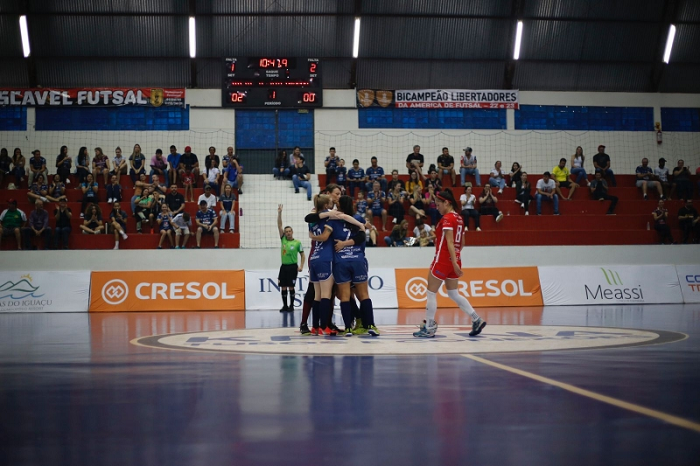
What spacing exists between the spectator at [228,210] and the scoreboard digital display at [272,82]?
260 inches

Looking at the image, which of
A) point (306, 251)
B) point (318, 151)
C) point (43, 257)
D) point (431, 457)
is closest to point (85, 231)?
point (43, 257)

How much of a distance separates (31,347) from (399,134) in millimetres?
22789

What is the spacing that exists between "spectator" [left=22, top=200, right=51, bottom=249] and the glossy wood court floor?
15130mm

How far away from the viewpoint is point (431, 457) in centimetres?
334

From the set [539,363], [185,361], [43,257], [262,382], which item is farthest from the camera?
[43,257]

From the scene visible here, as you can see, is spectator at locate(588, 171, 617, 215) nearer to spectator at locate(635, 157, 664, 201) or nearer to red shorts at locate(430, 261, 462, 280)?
spectator at locate(635, 157, 664, 201)

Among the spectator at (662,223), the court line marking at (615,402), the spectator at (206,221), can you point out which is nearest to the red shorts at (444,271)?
the court line marking at (615,402)

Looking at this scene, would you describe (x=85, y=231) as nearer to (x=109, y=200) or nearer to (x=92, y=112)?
(x=109, y=200)

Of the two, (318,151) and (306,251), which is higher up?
(318,151)

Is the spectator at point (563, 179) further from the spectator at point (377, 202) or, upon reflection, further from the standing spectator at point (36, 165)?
the standing spectator at point (36, 165)

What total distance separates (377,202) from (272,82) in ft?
29.1

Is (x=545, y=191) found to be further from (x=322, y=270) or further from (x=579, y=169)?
(x=322, y=270)

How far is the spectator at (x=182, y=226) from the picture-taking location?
71.3 ft

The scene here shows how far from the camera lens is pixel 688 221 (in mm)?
23219
